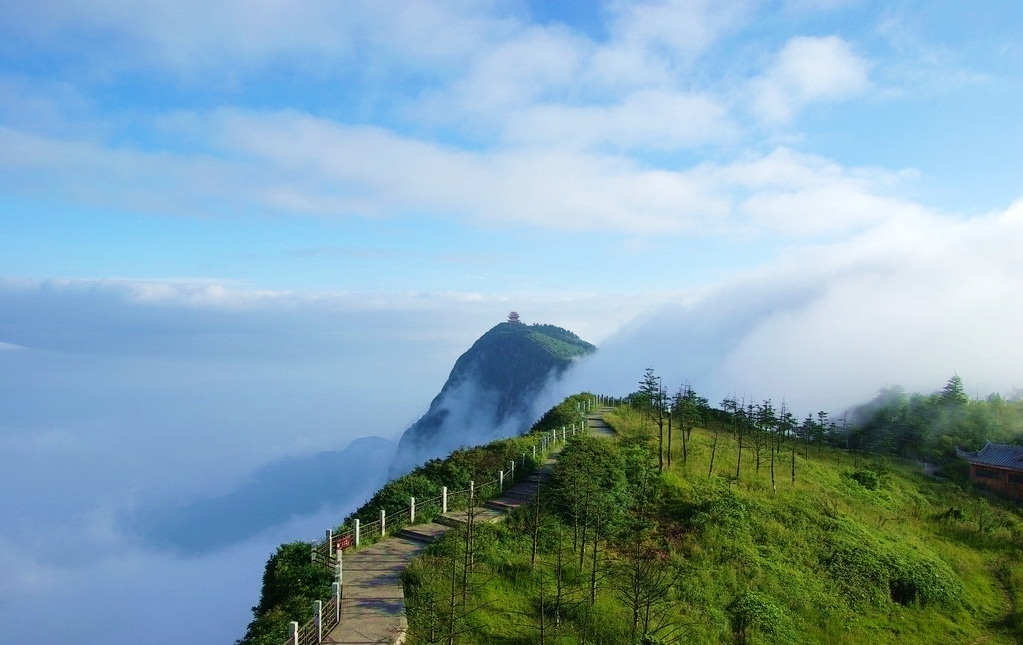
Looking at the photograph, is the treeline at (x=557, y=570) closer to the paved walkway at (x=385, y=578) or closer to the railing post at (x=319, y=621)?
the paved walkway at (x=385, y=578)

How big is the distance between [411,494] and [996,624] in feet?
88.5

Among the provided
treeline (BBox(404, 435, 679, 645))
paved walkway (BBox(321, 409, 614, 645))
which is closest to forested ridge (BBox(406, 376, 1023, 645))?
treeline (BBox(404, 435, 679, 645))

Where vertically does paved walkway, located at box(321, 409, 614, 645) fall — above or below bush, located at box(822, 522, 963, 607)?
above

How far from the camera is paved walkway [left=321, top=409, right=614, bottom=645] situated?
1675cm

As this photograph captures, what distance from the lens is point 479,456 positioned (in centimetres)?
3400

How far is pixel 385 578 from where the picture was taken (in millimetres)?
20719

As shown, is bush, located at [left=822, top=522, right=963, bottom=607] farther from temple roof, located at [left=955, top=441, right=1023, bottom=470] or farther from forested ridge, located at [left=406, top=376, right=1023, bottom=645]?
temple roof, located at [left=955, top=441, right=1023, bottom=470]

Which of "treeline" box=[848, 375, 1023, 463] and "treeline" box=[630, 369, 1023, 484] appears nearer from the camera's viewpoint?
"treeline" box=[630, 369, 1023, 484]

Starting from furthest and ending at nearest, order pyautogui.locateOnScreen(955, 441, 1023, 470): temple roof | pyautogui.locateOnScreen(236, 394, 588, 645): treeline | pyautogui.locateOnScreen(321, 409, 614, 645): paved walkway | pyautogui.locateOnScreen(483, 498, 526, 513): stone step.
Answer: pyautogui.locateOnScreen(955, 441, 1023, 470): temple roof
pyautogui.locateOnScreen(483, 498, 526, 513): stone step
pyautogui.locateOnScreen(236, 394, 588, 645): treeline
pyautogui.locateOnScreen(321, 409, 614, 645): paved walkway

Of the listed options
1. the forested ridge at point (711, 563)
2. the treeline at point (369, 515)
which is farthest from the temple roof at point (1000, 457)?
the treeline at point (369, 515)

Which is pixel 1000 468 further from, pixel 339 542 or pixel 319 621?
pixel 319 621

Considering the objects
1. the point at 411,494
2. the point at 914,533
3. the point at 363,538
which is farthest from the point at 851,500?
the point at 363,538

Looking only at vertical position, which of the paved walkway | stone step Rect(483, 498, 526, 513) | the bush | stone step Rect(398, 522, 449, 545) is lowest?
the bush

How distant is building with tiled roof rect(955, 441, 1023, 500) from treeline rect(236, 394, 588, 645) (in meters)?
42.1
